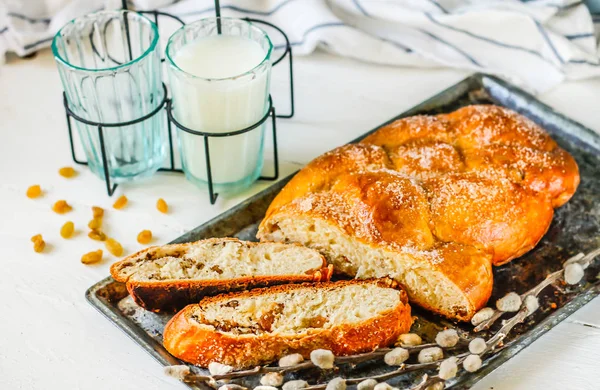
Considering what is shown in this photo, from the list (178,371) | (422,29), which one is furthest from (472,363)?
(422,29)

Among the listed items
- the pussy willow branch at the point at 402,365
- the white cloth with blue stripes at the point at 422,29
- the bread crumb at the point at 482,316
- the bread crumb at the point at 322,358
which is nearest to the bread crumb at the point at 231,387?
the pussy willow branch at the point at 402,365

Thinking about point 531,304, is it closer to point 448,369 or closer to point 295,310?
point 448,369

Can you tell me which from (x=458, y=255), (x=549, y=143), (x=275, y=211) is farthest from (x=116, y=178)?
(x=549, y=143)

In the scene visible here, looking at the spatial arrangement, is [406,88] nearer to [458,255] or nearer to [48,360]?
[458,255]

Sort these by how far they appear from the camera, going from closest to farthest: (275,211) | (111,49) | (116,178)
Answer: (275,211), (116,178), (111,49)

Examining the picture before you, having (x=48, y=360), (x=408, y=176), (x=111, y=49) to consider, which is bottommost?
(x=48, y=360)

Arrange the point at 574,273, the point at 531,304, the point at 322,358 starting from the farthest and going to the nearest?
the point at 574,273 → the point at 531,304 → the point at 322,358
